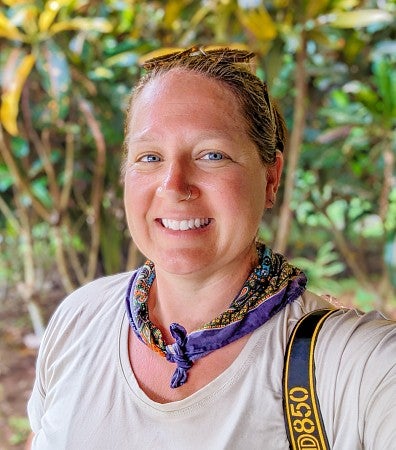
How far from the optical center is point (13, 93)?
1997 millimetres

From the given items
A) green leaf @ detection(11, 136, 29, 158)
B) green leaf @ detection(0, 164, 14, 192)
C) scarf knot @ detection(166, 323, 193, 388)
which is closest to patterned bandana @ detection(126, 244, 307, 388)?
scarf knot @ detection(166, 323, 193, 388)

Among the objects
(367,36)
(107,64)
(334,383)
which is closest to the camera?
(334,383)

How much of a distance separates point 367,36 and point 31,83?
1341 mm

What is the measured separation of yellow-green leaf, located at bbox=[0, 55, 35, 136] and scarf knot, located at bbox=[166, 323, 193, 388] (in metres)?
1.36

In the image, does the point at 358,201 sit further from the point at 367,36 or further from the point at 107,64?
the point at 107,64

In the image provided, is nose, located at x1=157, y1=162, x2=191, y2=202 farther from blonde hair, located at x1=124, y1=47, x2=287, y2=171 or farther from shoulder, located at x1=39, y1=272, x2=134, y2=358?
shoulder, located at x1=39, y1=272, x2=134, y2=358

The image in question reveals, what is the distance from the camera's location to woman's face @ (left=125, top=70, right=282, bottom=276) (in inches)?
31.7

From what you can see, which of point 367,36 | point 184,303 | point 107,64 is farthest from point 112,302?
point 367,36

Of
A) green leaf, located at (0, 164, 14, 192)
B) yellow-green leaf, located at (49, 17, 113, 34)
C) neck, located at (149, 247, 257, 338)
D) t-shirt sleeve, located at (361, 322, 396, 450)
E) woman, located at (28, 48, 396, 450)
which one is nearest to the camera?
t-shirt sleeve, located at (361, 322, 396, 450)

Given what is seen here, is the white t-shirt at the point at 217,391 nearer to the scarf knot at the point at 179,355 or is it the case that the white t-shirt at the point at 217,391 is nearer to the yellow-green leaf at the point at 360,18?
the scarf knot at the point at 179,355

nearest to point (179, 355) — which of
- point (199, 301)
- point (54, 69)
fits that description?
point (199, 301)

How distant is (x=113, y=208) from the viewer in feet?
9.04

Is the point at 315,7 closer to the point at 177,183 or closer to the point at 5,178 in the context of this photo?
the point at 5,178

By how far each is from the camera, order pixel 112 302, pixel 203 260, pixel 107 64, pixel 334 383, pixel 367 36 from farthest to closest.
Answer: pixel 367 36 → pixel 107 64 → pixel 112 302 → pixel 203 260 → pixel 334 383
